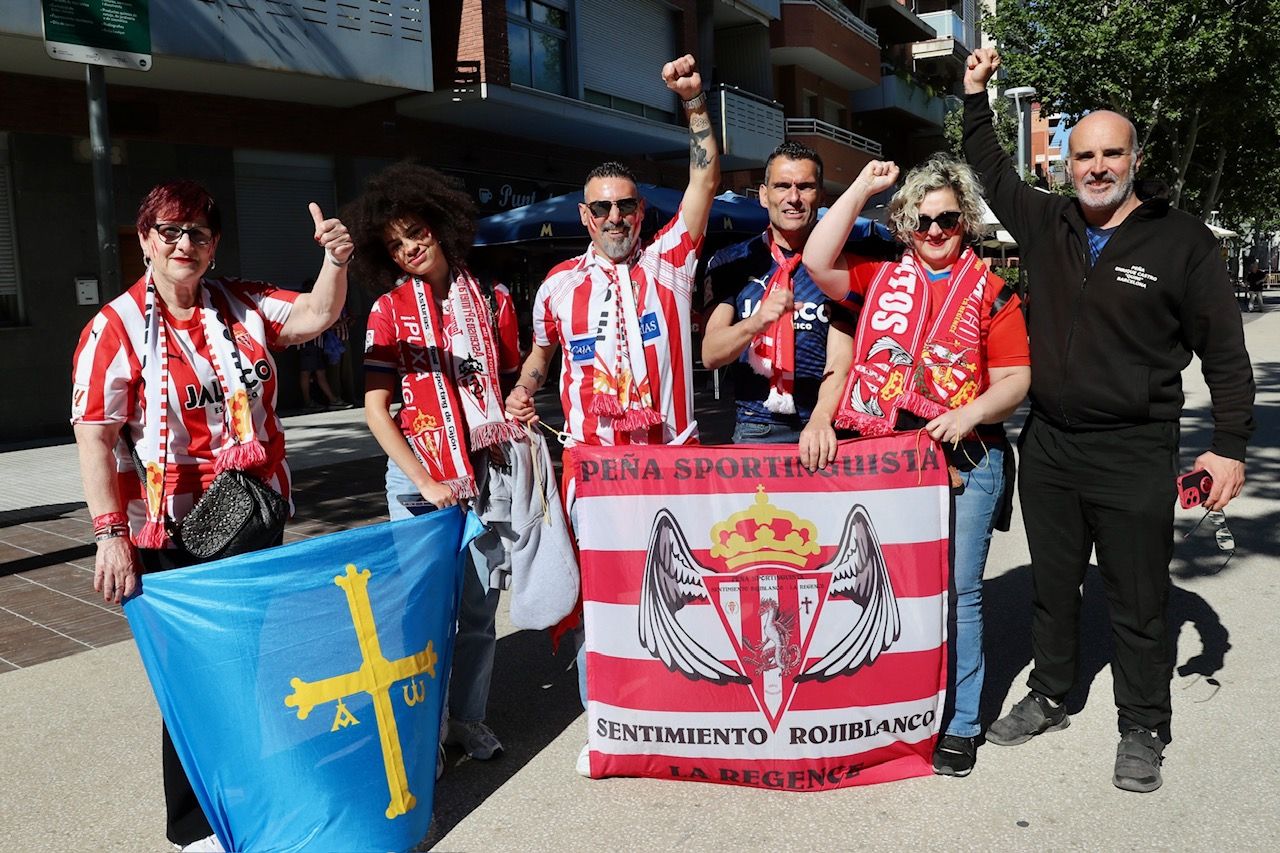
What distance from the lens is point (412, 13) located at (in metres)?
14.7

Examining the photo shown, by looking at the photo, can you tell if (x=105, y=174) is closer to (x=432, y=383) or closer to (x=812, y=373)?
(x=432, y=383)

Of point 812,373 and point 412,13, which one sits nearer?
point 812,373

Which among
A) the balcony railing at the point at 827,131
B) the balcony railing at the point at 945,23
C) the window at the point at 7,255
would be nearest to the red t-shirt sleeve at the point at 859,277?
the window at the point at 7,255

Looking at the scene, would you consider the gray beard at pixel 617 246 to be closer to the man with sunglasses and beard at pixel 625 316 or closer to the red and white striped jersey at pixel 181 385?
the man with sunglasses and beard at pixel 625 316

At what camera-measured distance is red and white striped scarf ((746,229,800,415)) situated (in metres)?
3.64

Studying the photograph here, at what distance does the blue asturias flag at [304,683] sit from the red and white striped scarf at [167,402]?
296mm

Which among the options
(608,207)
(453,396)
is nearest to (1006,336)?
(608,207)

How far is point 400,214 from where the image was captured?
3480 millimetres

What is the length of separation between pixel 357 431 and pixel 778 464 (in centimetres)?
996

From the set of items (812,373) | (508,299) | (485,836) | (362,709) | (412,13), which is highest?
(412,13)

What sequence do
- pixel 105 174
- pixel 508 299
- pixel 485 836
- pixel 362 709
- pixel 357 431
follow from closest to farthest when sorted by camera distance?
pixel 362 709 → pixel 485 836 → pixel 508 299 → pixel 105 174 → pixel 357 431

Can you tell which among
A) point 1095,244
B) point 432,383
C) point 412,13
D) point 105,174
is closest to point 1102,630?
point 1095,244

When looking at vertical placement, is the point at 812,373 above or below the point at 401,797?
above

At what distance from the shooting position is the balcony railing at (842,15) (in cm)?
2670
